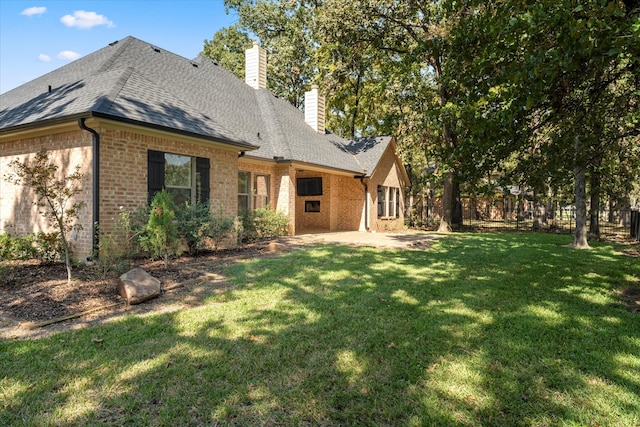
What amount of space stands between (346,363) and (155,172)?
7.32m

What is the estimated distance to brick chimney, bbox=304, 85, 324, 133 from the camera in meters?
19.8

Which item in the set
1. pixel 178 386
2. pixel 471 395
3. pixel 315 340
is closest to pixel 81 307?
pixel 178 386

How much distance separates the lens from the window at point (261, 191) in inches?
557

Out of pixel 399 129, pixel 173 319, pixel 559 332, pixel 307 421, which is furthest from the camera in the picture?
pixel 399 129

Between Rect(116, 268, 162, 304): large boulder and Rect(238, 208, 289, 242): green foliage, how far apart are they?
656cm

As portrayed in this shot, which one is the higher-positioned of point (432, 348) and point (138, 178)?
point (138, 178)

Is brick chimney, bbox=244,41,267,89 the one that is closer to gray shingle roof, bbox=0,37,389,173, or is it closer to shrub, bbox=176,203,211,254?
gray shingle roof, bbox=0,37,389,173

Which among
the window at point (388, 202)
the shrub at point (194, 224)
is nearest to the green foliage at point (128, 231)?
the shrub at point (194, 224)

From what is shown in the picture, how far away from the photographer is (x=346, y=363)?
3.59 meters

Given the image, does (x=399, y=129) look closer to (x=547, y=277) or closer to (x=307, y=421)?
(x=547, y=277)

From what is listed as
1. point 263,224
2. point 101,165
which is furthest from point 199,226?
point 263,224

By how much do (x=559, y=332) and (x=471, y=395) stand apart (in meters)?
2.16

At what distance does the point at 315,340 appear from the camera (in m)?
4.14

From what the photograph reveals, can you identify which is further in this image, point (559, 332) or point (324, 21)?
point (324, 21)
